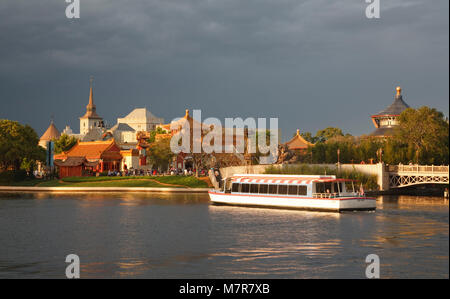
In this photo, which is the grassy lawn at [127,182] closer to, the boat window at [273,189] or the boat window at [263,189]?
the boat window at [263,189]

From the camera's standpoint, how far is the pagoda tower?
403 feet

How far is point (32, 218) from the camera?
52.9 meters

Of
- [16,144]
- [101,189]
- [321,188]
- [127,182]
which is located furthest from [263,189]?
[16,144]

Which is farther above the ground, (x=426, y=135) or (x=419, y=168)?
(x=426, y=135)

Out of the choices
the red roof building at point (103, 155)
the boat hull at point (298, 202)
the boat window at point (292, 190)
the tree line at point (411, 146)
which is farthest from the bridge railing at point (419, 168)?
the red roof building at point (103, 155)

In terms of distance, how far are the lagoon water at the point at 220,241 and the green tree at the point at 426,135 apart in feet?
95.5

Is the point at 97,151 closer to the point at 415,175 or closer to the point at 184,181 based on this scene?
the point at 184,181

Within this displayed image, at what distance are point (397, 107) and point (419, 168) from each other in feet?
158

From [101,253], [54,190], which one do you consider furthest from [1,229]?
[54,190]

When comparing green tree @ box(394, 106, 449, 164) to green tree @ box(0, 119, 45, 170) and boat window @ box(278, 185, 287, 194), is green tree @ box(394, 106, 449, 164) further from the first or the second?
green tree @ box(0, 119, 45, 170)

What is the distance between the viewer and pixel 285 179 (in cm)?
6247

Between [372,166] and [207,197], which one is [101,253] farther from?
[372,166]
